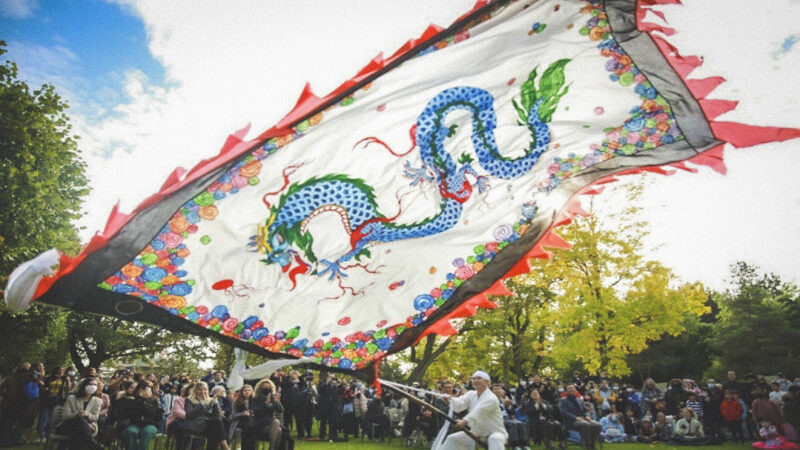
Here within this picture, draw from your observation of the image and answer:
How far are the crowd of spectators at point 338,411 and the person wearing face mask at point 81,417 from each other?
16mm

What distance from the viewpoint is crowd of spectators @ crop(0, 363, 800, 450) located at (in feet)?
27.3

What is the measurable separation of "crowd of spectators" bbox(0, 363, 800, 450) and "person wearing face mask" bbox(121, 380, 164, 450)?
0.02 metres

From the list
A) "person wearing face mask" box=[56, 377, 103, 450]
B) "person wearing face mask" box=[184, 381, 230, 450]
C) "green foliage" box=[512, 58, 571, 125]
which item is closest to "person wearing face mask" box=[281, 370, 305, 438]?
"person wearing face mask" box=[184, 381, 230, 450]

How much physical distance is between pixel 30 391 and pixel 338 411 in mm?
7843

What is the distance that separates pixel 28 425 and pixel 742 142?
47.0 ft

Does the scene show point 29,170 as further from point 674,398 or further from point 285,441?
point 674,398

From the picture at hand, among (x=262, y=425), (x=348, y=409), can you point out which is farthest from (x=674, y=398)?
(x=262, y=425)

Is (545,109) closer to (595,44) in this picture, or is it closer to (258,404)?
(595,44)

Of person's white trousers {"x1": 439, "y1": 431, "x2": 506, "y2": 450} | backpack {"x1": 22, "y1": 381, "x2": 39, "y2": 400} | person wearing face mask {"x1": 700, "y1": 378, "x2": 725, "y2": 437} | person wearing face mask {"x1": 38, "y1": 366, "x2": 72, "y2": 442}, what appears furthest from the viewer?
person wearing face mask {"x1": 700, "y1": 378, "x2": 725, "y2": 437}

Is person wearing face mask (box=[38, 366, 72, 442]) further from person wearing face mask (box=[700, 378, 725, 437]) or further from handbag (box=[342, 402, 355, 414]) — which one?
person wearing face mask (box=[700, 378, 725, 437])

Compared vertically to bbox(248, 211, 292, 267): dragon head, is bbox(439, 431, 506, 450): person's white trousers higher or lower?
lower

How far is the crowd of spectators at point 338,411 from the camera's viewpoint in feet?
27.3

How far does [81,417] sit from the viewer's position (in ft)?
26.2

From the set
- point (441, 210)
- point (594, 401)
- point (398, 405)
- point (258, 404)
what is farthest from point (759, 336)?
point (441, 210)
